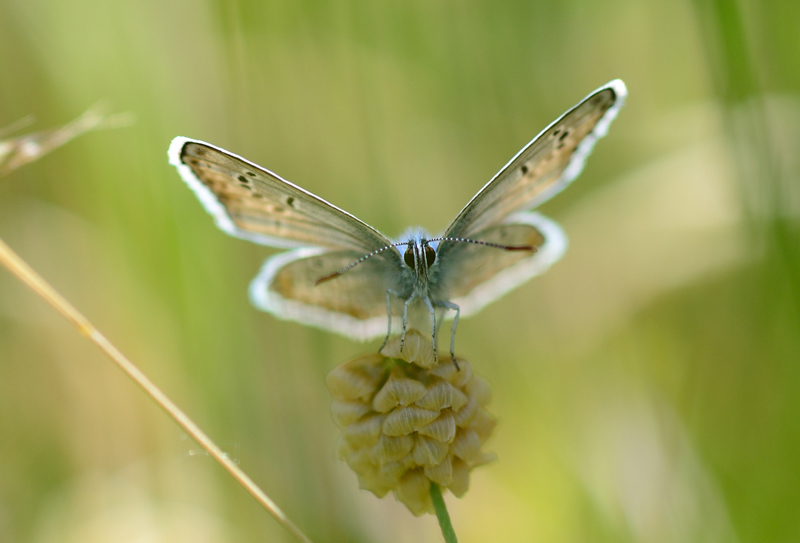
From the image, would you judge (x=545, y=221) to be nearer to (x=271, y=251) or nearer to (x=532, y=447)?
(x=532, y=447)

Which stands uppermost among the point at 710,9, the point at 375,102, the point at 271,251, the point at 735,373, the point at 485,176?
the point at 710,9

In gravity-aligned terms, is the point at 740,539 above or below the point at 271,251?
below

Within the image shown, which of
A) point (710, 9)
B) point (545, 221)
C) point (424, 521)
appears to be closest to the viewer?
point (710, 9)

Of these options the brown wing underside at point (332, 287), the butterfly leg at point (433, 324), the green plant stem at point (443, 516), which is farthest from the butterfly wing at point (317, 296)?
the green plant stem at point (443, 516)

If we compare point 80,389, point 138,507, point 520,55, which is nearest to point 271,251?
point 80,389

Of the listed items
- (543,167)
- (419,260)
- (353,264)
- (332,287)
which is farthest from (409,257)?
(543,167)

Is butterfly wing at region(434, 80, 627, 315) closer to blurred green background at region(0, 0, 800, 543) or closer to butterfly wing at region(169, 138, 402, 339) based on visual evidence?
butterfly wing at region(169, 138, 402, 339)
